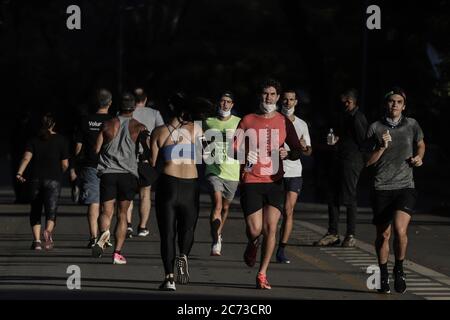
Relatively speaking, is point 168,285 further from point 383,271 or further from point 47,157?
point 47,157

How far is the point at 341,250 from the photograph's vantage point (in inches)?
720

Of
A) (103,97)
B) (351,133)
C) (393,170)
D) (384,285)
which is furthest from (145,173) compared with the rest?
(384,285)

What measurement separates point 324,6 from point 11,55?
723 inches

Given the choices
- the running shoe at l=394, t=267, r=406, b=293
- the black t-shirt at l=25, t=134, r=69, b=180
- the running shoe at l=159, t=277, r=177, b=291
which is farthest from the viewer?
the black t-shirt at l=25, t=134, r=69, b=180

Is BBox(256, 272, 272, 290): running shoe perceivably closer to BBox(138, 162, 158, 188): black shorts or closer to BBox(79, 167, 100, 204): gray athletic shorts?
BBox(138, 162, 158, 188): black shorts

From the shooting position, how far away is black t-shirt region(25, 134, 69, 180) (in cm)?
1836

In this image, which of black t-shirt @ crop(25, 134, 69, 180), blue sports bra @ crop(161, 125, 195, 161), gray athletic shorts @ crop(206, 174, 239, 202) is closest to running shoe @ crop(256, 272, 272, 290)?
blue sports bra @ crop(161, 125, 195, 161)

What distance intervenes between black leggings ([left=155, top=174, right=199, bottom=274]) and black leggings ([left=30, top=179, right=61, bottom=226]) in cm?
433

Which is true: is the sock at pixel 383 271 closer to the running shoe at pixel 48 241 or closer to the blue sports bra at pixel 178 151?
the blue sports bra at pixel 178 151

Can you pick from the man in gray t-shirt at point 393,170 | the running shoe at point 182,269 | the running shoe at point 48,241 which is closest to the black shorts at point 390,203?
the man in gray t-shirt at point 393,170

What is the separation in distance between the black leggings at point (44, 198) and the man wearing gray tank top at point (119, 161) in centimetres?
166

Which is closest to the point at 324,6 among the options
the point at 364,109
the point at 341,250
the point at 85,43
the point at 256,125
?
the point at 85,43

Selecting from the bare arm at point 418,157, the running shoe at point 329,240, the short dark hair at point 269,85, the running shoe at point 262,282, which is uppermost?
the short dark hair at point 269,85

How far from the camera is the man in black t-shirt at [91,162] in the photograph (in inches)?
705
